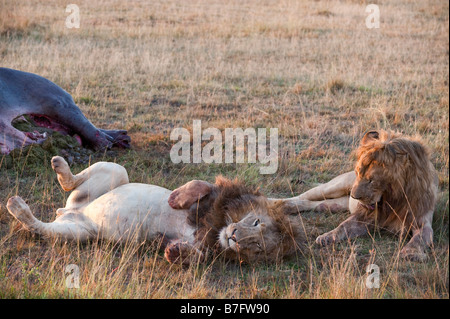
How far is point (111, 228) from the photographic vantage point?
4.41 meters

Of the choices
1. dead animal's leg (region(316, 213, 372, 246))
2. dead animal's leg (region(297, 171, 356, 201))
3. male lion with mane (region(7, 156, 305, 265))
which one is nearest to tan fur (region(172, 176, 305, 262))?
male lion with mane (region(7, 156, 305, 265))

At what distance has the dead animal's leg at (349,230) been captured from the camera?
186 inches

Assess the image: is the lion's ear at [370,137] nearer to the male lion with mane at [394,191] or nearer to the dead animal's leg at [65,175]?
the male lion with mane at [394,191]

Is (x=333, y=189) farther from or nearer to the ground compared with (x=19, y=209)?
nearer to the ground

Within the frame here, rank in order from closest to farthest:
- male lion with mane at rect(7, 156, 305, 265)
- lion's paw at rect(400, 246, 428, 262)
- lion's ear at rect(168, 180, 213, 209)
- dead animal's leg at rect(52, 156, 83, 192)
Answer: male lion with mane at rect(7, 156, 305, 265), lion's paw at rect(400, 246, 428, 262), lion's ear at rect(168, 180, 213, 209), dead animal's leg at rect(52, 156, 83, 192)

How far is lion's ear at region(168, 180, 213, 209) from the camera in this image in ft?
14.3

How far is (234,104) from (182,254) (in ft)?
16.6

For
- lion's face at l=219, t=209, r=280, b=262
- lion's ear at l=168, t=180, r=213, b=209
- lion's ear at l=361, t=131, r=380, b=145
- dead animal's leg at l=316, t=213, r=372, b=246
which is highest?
lion's ear at l=361, t=131, r=380, b=145

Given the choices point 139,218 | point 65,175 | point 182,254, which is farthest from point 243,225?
point 65,175

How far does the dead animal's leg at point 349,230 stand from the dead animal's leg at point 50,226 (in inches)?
77.5

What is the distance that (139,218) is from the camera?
4.39m

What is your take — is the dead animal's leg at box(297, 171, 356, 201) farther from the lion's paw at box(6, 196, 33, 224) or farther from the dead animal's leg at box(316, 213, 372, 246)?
the lion's paw at box(6, 196, 33, 224)

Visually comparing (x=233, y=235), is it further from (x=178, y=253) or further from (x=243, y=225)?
(x=178, y=253)

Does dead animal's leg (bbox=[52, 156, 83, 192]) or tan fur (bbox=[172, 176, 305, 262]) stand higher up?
dead animal's leg (bbox=[52, 156, 83, 192])
